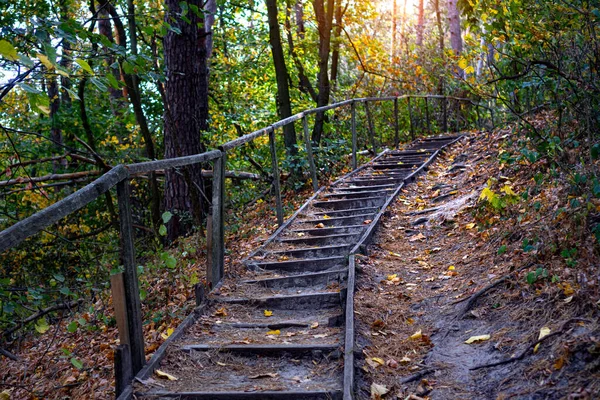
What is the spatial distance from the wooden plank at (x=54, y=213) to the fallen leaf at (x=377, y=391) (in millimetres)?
2036

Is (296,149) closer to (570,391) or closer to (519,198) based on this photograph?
(519,198)

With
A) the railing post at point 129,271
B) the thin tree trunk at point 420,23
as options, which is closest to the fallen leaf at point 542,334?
the railing post at point 129,271

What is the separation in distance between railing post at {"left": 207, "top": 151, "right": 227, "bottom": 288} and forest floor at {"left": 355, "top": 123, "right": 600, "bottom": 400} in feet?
4.52

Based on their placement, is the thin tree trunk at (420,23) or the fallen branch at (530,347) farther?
the thin tree trunk at (420,23)

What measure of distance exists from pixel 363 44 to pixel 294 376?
15.0 meters

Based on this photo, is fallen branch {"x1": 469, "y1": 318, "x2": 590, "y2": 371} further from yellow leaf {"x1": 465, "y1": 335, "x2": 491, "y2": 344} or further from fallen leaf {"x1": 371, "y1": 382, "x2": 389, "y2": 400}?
fallen leaf {"x1": 371, "y1": 382, "x2": 389, "y2": 400}

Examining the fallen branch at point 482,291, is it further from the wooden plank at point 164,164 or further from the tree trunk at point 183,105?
the tree trunk at point 183,105

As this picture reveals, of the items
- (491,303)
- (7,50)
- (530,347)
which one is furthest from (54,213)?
(491,303)

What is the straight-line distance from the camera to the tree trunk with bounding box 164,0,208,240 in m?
9.79

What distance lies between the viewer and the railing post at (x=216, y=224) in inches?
218

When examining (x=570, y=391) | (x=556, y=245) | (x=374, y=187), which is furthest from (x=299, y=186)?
(x=570, y=391)

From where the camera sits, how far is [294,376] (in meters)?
3.93

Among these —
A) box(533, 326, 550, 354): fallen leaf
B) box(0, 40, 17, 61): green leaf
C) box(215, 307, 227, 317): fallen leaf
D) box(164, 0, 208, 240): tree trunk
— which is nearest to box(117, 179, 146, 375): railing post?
box(215, 307, 227, 317): fallen leaf

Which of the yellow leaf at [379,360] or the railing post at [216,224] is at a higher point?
the railing post at [216,224]
